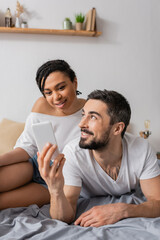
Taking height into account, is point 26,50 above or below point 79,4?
below

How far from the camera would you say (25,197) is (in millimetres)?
1461

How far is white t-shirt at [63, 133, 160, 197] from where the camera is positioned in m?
1.32

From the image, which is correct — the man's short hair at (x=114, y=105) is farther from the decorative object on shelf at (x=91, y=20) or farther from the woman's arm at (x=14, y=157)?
the decorative object on shelf at (x=91, y=20)

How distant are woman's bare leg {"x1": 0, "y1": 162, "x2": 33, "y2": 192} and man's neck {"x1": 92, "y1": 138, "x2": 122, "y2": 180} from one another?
1.45 feet

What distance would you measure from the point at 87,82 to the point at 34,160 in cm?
139

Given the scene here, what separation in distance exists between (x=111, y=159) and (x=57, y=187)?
35 centimetres

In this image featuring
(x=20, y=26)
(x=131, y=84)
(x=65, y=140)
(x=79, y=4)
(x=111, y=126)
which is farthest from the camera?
(x=131, y=84)

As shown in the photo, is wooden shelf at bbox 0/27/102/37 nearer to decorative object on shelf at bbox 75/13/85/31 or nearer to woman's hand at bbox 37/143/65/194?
decorative object on shelf at bbox 75/13/85/31

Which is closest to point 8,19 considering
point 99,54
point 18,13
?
point 18,13

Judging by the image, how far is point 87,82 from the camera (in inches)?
114

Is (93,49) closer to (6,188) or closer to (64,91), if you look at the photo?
(64,91)

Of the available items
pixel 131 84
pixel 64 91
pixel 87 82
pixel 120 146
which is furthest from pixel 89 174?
pixel 131 84

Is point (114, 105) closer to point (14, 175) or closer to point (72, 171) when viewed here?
point (72, 171)

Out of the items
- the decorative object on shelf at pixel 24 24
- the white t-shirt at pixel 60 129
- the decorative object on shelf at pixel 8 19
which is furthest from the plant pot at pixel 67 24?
the white t-shirt at pixel 60 129
